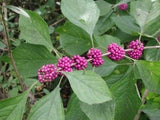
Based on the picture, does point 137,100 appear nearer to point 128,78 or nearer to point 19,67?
Answer: point 128,78

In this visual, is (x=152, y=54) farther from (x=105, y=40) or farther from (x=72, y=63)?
(x=72, y=63)

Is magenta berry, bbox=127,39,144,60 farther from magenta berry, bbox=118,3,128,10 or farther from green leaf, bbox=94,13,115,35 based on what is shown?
magenta berry, bbox=118,3,128,10

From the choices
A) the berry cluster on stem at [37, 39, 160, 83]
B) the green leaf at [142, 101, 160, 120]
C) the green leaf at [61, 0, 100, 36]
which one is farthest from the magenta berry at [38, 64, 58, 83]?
the green leaf at [142, 101, 160, 120]

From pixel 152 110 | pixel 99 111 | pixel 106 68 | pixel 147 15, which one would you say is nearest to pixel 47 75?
pixel 99 111

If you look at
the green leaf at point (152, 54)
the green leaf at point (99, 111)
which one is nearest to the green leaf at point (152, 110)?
the green leaf at point (152, 54)

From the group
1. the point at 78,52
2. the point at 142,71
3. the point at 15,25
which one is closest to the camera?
the point at 142,71

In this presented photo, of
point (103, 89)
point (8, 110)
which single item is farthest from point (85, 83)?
point (8, 110)
